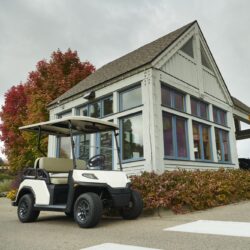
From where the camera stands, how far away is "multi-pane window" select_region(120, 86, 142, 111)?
11.4 metres

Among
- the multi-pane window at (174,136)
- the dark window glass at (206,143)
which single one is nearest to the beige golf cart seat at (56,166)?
the multi-pane window at (174,136)

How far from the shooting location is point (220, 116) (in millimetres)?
15453

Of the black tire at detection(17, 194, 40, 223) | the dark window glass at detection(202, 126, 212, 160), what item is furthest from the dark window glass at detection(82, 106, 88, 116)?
the black tire at detection(17, 194, 40, 223)

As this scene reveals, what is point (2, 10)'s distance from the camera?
29.6ft

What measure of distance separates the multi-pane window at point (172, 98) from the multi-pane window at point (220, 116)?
3132mm

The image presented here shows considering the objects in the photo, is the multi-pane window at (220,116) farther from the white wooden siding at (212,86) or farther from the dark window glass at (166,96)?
the dark window glass at (166,96)

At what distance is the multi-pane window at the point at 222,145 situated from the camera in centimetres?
1452

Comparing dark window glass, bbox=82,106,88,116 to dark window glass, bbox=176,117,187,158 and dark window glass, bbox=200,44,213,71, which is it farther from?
dark window glass, bbox=200,44,213,71

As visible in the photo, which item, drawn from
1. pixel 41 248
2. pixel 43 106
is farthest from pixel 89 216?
pixel 43 106

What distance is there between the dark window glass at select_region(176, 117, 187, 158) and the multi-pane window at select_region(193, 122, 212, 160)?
74 cm

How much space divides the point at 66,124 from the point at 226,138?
1043 cm

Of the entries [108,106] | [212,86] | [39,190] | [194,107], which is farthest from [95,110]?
[39,190]

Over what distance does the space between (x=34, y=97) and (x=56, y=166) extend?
1504cm

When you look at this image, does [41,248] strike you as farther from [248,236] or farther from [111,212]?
[111,212]
